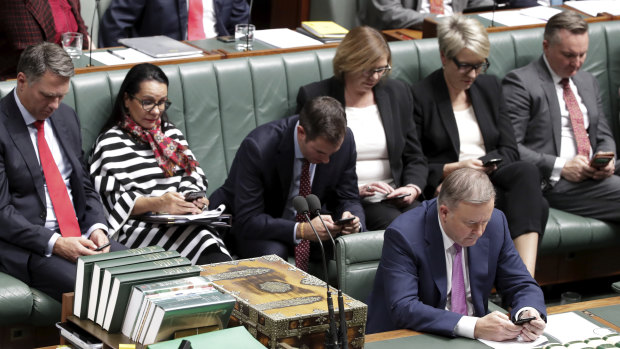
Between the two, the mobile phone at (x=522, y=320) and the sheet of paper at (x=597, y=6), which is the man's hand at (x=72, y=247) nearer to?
the mobile phone at (x=522, y=320)

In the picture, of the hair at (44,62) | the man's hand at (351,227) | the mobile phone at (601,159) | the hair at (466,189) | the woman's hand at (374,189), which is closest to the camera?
the hair at (466,189)

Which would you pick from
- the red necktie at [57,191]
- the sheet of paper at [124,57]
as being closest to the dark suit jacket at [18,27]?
the sheet of paper at [124,57]

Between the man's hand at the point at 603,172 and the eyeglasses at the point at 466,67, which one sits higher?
the eyeglasses at the point at 466,67

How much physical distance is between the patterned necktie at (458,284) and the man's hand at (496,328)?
27 centimetres

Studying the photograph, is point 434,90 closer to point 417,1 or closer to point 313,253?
point 313,253

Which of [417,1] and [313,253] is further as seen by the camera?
[417,1]

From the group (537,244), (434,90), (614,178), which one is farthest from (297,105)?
(614,178)

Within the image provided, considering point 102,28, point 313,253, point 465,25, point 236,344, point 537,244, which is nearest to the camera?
point 236,344

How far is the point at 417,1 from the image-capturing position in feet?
18.7

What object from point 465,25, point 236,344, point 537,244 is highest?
point 465,25

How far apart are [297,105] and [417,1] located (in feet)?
5.62

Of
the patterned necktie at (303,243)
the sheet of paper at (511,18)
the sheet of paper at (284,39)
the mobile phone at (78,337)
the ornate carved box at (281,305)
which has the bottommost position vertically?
the patterned necktie at (303,243)

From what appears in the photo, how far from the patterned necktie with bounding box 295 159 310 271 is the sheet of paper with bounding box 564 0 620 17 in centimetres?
241

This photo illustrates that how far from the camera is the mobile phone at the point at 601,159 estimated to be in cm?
454
